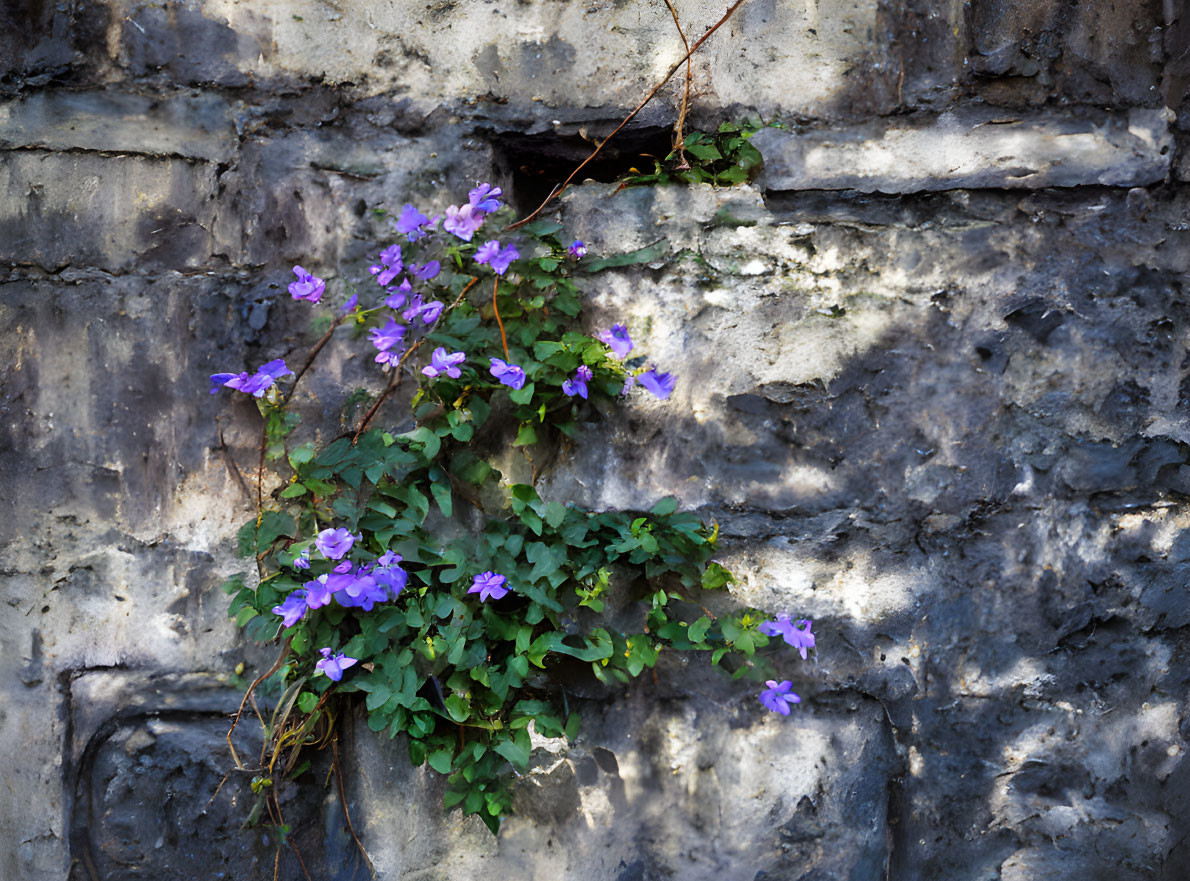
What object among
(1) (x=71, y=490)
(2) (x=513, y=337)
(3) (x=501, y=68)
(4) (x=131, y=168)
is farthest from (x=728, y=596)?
(4) (x=131, y=168)

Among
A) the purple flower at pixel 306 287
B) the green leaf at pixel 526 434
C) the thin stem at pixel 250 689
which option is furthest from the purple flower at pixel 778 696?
the purple flower at pixel 306 287

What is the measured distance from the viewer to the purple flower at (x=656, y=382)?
1.48 metres

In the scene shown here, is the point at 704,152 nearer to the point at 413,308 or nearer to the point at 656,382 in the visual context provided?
the point at 656,382

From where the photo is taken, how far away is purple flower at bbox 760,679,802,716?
1448mm

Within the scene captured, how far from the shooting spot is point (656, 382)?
1.48m

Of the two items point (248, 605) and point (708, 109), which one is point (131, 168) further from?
point (708, 109)

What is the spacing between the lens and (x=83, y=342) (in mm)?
1584

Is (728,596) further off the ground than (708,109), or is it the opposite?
(708,109)

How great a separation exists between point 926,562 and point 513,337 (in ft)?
3.00

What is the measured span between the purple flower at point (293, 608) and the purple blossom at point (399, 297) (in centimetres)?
58

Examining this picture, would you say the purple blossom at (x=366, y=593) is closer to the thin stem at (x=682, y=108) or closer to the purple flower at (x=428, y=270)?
the purple flower at (x=428, y=270)

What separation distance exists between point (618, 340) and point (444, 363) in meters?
0.33

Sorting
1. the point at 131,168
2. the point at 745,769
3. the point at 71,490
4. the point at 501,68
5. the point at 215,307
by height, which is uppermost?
the point at 501,68

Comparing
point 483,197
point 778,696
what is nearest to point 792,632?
point 778,696
